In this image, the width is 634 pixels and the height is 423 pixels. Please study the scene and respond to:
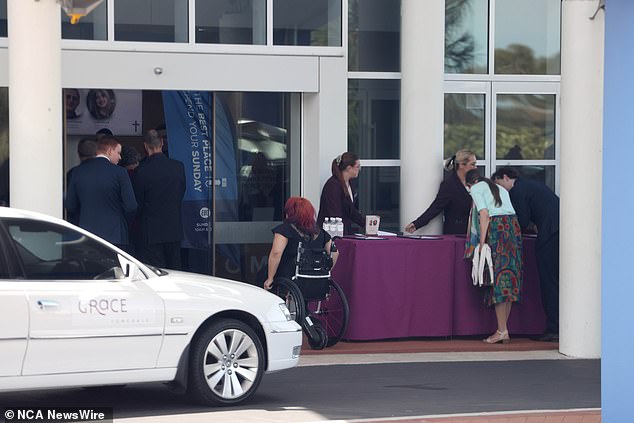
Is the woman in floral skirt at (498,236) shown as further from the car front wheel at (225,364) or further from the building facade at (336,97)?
the car front wheel at (225,364)

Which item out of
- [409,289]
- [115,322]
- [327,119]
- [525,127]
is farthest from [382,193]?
[115,322]

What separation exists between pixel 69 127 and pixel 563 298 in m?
7.06

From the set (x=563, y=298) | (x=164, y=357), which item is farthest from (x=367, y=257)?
(x=164, y=357)

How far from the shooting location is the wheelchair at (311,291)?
12.2 m

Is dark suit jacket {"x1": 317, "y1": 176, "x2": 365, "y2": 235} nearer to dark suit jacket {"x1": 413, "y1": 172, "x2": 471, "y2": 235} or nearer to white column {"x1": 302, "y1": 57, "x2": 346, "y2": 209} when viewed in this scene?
dark suit jacket {"x1": 413, "y1": 172, "x2": 471, "y2": 235}

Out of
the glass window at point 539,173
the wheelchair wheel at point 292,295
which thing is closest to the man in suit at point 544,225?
the glass window at point 539,173

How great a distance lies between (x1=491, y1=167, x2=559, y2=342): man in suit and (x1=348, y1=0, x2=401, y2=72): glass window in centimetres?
255

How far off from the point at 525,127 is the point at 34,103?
7.21 meters

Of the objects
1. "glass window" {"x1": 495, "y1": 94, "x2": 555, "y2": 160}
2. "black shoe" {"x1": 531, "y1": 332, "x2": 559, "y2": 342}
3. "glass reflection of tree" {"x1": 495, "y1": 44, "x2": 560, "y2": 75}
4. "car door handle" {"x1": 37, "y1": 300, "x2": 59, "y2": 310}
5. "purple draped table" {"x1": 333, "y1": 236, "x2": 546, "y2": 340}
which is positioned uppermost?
"glass reflection of tree" {"x1": 495, "y1": 44, "x2": 560, "y2": 75}

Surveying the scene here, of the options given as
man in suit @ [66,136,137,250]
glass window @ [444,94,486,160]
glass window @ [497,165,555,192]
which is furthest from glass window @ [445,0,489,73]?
man in suit @ [66,136,137,250]

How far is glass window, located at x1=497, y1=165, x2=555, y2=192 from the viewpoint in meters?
16.2

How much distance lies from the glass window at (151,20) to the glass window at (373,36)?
2.08 meters

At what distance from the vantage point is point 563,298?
12695 mm

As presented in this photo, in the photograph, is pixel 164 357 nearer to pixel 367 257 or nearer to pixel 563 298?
pixel 367 257
